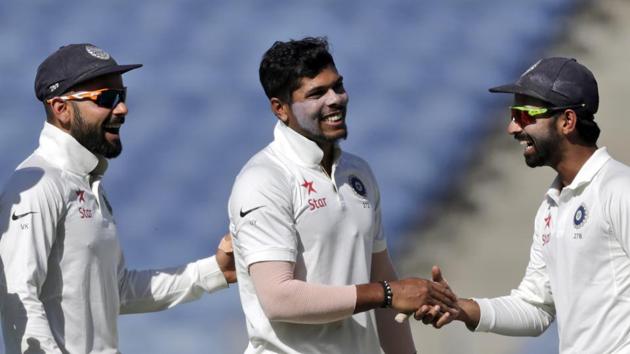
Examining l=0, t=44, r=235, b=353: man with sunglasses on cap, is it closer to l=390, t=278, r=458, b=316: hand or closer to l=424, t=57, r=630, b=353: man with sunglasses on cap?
l=390, t=278, r=458, b=316: hand

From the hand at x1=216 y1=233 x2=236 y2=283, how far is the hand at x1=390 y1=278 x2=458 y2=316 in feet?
2.07

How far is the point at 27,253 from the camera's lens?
4141mm

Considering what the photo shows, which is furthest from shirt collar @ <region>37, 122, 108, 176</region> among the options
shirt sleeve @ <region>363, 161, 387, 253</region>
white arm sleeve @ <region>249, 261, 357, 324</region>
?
shirt sleeve @ <region>363, 161, 387, 253</region>

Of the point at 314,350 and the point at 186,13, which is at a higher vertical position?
the point at 186,13

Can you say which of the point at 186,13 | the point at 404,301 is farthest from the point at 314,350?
the point at 186,13

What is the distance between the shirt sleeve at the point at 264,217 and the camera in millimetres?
4133

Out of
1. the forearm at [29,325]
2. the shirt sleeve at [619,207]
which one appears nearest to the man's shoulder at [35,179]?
the forearm at [29,325]

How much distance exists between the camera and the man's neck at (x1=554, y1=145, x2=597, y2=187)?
432 cm

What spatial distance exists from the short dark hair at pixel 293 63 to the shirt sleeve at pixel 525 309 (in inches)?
32.6

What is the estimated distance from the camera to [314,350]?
420 centimetres

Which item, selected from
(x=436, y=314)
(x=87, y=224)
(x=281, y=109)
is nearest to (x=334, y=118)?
(x=281, y=109)

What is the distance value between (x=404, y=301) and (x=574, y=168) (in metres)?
0.59

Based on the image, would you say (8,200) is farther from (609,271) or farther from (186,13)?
(186,13)

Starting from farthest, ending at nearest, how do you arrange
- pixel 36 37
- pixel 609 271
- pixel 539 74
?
pixel 36 37 < pixel 539 74 < pixel 609 271
